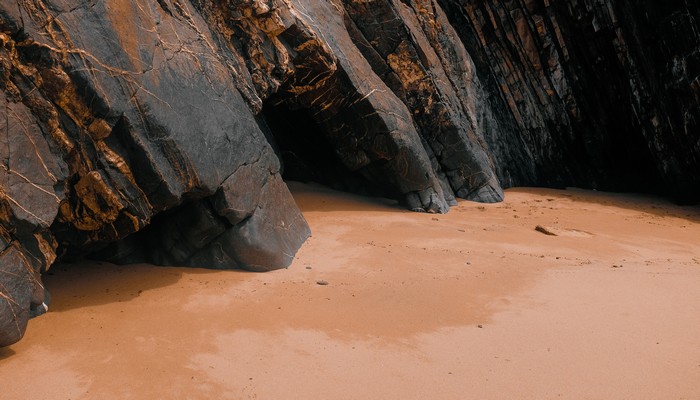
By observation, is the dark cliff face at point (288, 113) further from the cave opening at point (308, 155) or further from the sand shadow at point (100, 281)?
the sand shadow at point (100, 281)

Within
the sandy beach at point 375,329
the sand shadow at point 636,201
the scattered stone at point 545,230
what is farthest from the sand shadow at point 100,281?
the sand shadow at point 636,201

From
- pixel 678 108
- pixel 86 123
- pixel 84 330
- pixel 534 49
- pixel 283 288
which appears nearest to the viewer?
pixel 84 330

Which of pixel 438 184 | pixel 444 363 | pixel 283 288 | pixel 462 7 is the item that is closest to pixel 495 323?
pixel 444 363

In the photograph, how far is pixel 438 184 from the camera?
31.6 ft

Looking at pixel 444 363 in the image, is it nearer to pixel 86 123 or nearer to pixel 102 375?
pixel 102 375

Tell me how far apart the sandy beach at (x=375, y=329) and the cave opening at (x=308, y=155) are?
3.28 m

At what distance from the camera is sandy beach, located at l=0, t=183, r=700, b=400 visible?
3074 mm

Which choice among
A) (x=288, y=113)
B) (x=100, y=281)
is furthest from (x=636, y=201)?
(x=100, y=281)

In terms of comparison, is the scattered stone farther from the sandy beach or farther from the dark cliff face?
the dark cliff face

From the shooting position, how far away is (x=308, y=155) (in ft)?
33.3

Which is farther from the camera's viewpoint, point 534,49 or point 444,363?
point 534,49

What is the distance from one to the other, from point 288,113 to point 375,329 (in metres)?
6.30

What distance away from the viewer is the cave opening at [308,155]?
9.55 metres

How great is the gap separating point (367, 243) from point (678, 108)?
927cm
